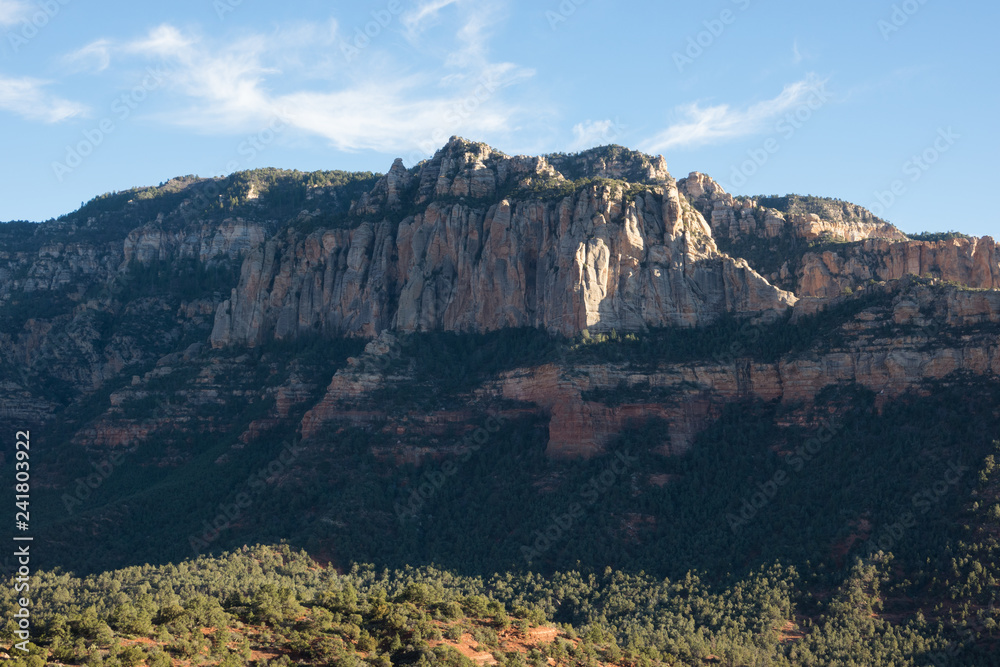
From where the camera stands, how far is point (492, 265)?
137 metres

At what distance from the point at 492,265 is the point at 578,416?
92.9 ft

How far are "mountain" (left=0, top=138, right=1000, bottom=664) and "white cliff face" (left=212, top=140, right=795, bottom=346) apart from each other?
0.34 metres

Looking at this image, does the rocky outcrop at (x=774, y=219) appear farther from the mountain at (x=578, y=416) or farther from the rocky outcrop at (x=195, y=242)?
the rocky outcrop at (x=195, y=242)

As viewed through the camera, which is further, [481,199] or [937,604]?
[481,199]

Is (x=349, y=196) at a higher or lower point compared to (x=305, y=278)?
higher

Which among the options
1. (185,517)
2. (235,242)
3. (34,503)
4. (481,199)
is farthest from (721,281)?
(235,242)

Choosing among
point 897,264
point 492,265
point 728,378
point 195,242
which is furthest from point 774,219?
point 195,242

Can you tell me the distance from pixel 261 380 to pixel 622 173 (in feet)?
198

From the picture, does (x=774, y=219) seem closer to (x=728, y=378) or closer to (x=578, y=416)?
(x=728, y=378)

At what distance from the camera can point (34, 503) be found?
126000 millimetres

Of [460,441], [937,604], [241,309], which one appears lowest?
[937,604]

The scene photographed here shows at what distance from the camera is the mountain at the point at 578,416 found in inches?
3703

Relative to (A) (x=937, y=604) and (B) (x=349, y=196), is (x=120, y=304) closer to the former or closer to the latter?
(B) (x=349, y=196)

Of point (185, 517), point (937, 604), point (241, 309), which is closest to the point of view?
point (937, 604)
